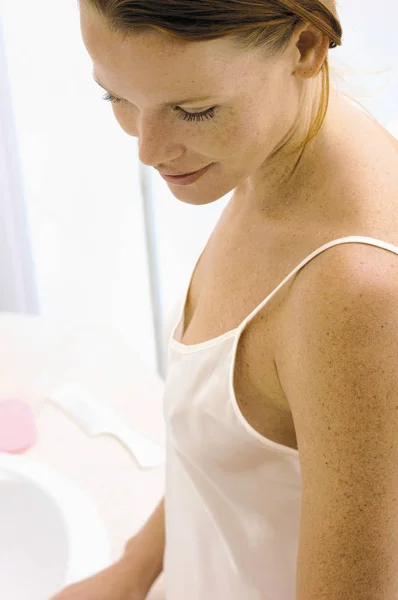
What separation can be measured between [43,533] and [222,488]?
1.26 ft

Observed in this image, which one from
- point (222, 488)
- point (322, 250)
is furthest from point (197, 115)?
point (222, 488)

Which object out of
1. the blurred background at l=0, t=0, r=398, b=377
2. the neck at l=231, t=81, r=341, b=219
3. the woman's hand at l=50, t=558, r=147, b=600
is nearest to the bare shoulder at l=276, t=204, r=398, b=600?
the neck at l=231, t=81, r=341, b=219

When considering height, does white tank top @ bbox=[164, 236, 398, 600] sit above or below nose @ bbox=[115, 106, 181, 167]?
below

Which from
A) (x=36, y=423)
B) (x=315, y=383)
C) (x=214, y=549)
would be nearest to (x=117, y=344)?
(x=36, y=423)

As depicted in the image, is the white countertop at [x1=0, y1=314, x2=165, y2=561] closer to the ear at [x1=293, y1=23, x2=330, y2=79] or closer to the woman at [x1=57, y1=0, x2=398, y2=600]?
the woman at [x1=57, y1=0, x2=398, y2=600]

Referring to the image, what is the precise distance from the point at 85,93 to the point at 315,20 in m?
1.27

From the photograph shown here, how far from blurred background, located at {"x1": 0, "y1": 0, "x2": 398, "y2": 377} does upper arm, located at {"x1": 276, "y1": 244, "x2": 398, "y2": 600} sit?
3.26ft

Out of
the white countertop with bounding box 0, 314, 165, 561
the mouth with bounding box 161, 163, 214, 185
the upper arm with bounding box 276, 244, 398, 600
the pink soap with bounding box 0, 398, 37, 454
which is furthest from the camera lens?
the pink soap with bounding box 0, 398, 37, 454

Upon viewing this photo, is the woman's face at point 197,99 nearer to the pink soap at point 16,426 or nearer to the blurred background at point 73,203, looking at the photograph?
the pink soap at point 16,426

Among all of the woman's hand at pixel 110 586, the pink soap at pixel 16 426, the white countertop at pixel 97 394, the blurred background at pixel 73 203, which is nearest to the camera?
the woman's hand at pixel 110 586

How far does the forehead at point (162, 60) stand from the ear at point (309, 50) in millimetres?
44

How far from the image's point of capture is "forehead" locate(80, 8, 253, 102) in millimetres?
489

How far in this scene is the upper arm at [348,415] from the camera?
47cm

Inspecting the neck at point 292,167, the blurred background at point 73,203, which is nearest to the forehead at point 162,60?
the neck at point 292,167
